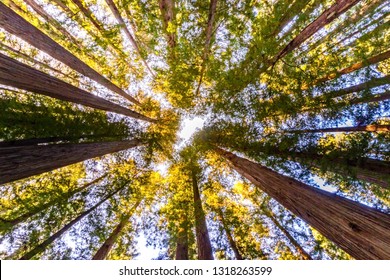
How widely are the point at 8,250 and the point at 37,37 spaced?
6111 millimetres

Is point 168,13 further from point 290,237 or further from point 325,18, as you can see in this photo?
point 290,237

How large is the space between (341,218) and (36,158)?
18.2 feet

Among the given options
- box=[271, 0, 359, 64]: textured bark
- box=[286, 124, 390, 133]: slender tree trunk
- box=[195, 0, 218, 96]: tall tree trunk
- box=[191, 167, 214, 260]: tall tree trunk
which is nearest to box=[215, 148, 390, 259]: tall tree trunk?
box=[286, 124, 390, 133]: slender tree trunk

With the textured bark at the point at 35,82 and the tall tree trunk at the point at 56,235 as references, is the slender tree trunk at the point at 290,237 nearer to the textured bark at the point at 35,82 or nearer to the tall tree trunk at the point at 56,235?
the tall tree trunk at the point at 56,235

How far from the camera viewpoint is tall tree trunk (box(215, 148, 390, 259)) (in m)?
2.93

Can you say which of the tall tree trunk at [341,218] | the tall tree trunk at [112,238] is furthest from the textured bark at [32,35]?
the tall tree trunk at [341,218]

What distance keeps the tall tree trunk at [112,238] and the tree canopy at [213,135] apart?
6 centimetres

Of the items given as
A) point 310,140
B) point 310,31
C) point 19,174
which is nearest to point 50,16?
point 19,174

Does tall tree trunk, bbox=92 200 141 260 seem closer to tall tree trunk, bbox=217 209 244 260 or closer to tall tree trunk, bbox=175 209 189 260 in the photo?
tall tree trunk, bbox=175 209 189 260

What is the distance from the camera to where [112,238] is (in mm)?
7391

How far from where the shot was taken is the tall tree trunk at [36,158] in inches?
138

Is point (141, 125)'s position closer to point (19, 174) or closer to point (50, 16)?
point (50, 16)

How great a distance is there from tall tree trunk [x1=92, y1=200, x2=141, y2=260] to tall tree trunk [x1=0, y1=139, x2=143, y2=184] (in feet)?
10.1

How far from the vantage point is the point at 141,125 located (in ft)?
36.2
